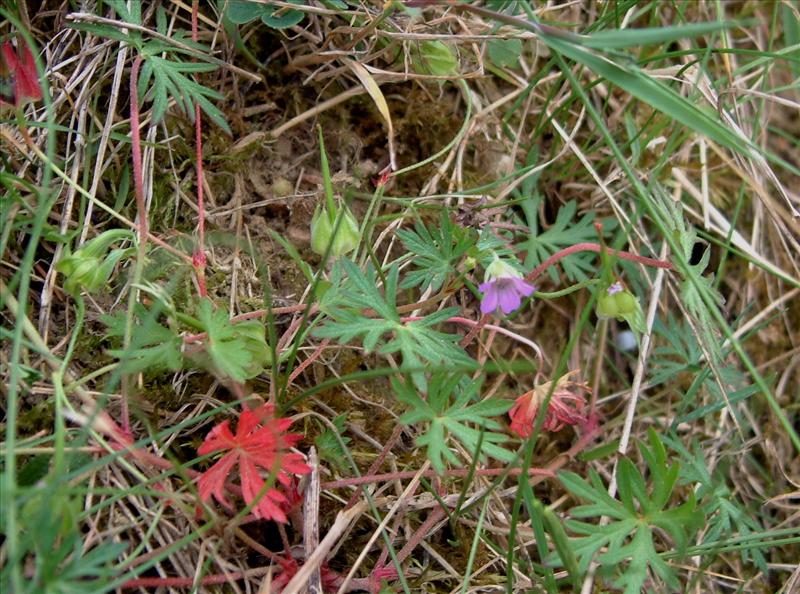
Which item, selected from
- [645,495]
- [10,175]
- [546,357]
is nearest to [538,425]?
[645,495]

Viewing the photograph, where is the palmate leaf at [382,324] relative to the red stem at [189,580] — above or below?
above

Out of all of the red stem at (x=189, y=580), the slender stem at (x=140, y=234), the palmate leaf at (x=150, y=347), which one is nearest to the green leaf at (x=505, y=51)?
the slender stem at (x=140, y=234)

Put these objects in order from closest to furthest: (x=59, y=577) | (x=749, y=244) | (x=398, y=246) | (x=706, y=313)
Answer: (x=59, y=577) → (x=706, y=313) → (x=398, y=246) → (x=749, y=244)

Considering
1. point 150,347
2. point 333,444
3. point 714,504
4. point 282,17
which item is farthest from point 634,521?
point 282,17

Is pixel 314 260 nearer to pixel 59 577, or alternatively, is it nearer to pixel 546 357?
pixel 546 357

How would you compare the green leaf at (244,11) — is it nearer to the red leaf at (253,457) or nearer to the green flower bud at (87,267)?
the green flower bud at (87,267)

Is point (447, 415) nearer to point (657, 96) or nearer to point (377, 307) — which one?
point (377, 307)
